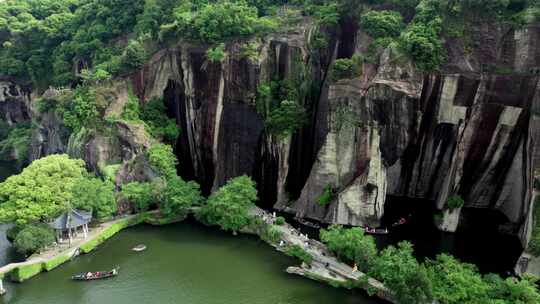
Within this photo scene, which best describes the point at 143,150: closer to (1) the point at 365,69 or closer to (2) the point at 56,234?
(2) the point at 56,234

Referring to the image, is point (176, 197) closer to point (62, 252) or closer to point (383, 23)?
point (62, 252)

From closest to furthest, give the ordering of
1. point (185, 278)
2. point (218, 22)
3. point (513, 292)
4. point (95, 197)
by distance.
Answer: point (513, 292) < point (185, 278) < point (95, 197) < point (218, 22)

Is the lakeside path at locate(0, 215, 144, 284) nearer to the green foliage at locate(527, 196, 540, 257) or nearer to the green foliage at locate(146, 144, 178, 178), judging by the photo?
the green foliage at locate(146, 144, 178, 178)

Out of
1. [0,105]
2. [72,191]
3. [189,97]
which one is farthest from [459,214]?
[0,105]

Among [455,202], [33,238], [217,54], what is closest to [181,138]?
[217,54]

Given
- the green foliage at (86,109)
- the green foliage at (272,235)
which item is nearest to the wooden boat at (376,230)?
the green foliage at (272,235)

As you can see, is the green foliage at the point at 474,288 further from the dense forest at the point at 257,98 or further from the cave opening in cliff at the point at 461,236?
the cave opening in cliff at the point at 461,236

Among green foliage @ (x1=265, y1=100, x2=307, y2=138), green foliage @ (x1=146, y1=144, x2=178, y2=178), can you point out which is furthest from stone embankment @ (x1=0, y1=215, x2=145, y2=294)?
green foliage @ (x1=265, y1=100, x2=307, y2=138)
